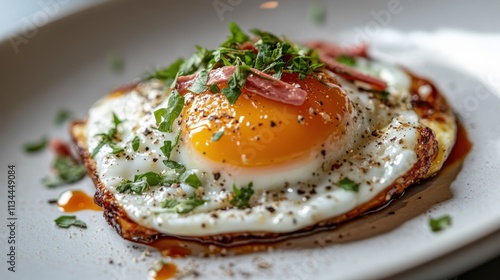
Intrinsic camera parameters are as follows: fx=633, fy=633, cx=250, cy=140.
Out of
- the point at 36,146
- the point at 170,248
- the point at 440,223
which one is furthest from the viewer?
the point at 36,146

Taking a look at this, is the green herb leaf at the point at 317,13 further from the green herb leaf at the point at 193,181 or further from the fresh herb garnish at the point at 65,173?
the green herb leaf at the point at 193,181

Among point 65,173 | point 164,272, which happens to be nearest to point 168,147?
point 164,272

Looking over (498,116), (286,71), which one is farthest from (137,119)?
(498,116)

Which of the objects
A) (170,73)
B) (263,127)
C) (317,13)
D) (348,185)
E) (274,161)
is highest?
(317,13)

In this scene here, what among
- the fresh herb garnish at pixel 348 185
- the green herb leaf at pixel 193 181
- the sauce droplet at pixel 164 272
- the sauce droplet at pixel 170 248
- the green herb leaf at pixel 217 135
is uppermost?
the green herb leaf at pixel 217 135

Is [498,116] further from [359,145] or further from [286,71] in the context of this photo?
[286,71]

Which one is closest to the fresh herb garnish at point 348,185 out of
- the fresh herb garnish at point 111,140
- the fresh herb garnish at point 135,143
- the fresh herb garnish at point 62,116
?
the fresh herb garnish at point 135,143

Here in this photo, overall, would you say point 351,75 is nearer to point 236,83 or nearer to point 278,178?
point 236,83
